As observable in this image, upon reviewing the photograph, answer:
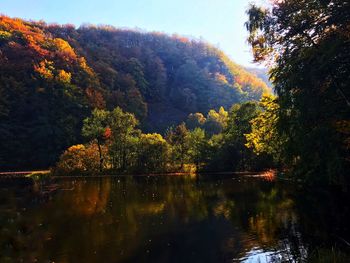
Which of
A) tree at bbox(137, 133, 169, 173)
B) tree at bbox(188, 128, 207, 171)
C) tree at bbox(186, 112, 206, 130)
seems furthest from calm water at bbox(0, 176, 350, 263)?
tree at bbox(186, 112, 206, 130)

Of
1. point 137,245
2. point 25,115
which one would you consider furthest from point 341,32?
point 25,115

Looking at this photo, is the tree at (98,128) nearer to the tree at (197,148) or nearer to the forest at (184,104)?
the forest at (184,104)

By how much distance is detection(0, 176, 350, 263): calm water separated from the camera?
1744 cm

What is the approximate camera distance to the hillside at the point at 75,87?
9919 centimetres

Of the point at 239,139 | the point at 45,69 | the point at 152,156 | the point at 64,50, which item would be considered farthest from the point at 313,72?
the point at 64,50

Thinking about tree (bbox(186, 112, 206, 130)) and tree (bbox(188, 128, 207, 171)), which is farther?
tree (bbox(186, 112, 206, 130))

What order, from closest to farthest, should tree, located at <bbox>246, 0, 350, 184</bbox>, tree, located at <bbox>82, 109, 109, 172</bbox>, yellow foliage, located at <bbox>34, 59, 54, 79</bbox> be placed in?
tree, located at <bbox>246, 0, 350, 184</bbox> < tree, located at <bbox>82, 109, 109, 172</bbox> < yellow foliage, located at <bbox>34, 59, 54, 79</bbox>

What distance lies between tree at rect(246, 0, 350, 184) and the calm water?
3469mm

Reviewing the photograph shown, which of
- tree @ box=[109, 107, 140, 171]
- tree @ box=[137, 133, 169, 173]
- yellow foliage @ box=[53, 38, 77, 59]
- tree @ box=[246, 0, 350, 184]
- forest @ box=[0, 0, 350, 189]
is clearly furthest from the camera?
yellow foliage @ box=[53, 38, 77, 59]

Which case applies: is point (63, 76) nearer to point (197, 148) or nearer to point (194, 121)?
point (194, 121)

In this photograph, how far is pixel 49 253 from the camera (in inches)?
728

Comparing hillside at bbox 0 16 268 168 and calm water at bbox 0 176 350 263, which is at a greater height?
hillside at bbox 0 16 268 168

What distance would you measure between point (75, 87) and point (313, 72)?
9868 cm

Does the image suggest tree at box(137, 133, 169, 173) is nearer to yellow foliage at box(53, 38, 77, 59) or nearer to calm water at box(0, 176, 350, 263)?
calm water at box(0, 176, 350, 263)
